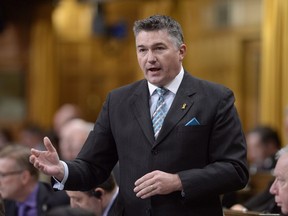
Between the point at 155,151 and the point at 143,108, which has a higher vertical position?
the point at 143,108

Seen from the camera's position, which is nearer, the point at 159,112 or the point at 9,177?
the point at 159,112

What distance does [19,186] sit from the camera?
15.6ft

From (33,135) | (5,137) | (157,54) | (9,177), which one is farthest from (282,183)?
(5,137)

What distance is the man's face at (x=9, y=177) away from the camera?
472 cm

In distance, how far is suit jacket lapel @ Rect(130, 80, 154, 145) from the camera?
3.12 meters

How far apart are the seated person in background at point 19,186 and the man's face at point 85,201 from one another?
703mm

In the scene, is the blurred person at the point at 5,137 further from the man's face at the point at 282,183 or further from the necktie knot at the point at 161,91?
the necktie knot at the point at 161,91

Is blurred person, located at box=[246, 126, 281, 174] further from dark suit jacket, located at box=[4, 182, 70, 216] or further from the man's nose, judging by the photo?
the man's nose

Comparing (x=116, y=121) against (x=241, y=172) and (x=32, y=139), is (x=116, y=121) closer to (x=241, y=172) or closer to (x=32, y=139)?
(x=241, y=172)

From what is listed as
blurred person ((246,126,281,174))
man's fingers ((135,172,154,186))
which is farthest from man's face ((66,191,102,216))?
blurred person ((246,126,281,174))

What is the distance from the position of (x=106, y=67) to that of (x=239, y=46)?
3401 mm

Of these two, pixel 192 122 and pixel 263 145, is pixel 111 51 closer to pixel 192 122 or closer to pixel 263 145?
pixel 263 145

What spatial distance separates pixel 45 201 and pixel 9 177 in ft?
0.87

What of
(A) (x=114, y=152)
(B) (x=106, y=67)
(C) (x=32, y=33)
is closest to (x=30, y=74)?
(C) (x=32, y=33)
